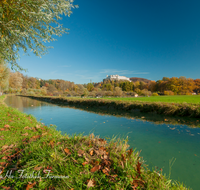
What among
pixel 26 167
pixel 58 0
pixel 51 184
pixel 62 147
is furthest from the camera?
pixel 58 0

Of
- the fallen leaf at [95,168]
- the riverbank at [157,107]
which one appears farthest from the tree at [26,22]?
the riverbank at [157,107]

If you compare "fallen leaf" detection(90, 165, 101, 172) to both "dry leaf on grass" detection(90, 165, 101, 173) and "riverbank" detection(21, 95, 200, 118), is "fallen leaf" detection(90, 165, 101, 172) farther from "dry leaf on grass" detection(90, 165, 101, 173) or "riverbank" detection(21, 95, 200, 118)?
"riverbank" detection(21, 95, 200, 118)

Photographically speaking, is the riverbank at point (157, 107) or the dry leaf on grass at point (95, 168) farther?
the riverbank at point (157, 107)

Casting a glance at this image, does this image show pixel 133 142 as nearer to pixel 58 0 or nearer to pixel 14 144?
pixel 14 144

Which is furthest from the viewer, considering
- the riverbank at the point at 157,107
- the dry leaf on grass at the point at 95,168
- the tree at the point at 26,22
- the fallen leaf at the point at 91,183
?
the riverbank at the point at 157,107

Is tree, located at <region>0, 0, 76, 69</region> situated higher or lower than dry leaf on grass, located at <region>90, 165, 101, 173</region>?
higher

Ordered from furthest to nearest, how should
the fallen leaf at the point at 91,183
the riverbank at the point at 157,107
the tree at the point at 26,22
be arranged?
the riverbank at the point at 157,107, the tree at the point at 26,22, the fallen leaf at the point at 91,183

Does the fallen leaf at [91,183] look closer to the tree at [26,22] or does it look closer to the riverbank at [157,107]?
the tree at [26,22]

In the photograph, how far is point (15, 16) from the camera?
4797 mm

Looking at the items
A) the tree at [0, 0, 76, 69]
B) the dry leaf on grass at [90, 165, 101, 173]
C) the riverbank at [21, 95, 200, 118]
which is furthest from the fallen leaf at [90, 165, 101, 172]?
the riverbank at [21, 95, 200, 118]

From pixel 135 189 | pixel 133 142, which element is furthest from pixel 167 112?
pixel 135 189

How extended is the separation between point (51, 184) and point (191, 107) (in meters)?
10.2

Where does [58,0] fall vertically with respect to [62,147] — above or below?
above

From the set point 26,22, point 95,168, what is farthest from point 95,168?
point 26,22
